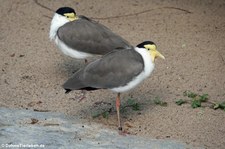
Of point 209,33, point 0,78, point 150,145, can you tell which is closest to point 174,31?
point 209,33

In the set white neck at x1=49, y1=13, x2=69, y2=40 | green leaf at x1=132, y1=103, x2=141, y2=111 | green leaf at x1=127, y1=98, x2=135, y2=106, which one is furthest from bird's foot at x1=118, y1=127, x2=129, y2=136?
white neck at x1=49, y1=13, x2=69, y2=40

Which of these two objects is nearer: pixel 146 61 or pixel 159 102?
pixel 146 61

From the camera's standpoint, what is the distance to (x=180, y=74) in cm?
791

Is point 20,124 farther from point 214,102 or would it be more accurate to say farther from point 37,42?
point 37,42

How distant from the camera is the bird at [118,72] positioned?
20.6 feet

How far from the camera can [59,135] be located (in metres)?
5.82

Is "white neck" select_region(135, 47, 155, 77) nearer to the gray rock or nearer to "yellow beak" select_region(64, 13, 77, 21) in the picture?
the gray rock

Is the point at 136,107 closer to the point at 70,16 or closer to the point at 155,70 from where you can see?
the point at 155,70

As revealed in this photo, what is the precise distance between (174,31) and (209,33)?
562mm

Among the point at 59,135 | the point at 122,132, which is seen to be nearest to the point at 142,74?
the point at 122,132

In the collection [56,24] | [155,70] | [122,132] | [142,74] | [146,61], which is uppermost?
[56,24]

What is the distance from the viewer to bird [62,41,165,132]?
6.29 metres

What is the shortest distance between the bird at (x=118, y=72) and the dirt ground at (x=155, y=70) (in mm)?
480

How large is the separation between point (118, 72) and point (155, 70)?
1.84 meters
